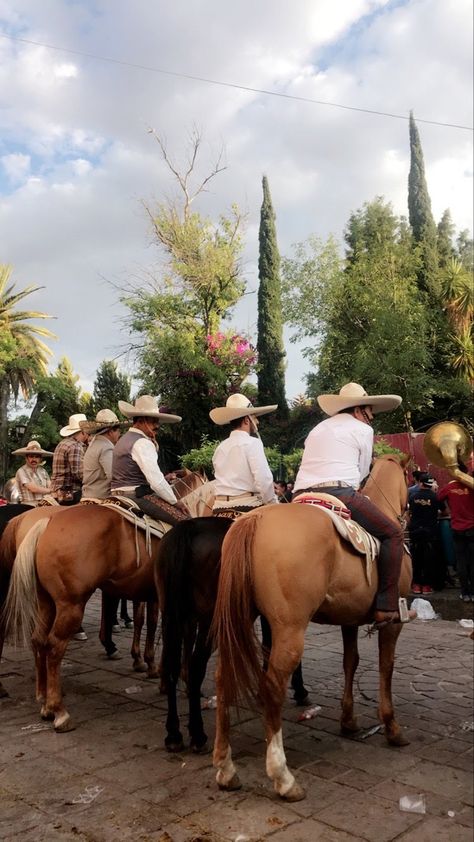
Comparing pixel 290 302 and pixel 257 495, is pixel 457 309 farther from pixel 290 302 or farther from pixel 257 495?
pixel 257 495

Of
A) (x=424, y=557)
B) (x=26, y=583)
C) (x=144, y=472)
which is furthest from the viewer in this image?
(x=424, y=557)

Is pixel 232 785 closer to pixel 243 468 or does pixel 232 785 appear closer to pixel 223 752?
pixel 223 752

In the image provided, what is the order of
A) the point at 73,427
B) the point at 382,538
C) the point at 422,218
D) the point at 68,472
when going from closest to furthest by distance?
the point at 382,538 < the point at 68,472 < the point at 73,427 < the point at 422,218

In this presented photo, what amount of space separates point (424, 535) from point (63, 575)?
272 inches

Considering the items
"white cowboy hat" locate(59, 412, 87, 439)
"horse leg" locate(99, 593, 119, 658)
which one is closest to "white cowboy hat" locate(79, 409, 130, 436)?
"white cowboy hat" locate(59, 412, 87, 439)

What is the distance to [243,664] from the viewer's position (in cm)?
384

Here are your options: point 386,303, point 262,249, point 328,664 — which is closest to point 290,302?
point 262,249

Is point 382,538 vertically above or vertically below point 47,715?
above

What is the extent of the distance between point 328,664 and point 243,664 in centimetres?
315

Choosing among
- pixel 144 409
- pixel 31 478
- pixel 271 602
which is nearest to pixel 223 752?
pixel 271 602

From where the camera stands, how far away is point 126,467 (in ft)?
20.0

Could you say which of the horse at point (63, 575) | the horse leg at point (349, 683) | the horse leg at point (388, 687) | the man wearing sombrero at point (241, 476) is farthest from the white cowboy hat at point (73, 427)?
the horse leg at point (388, 687)

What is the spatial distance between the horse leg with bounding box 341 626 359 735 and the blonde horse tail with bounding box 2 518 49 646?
2.52 meters

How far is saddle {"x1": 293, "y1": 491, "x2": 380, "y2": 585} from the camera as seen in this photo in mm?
4117
